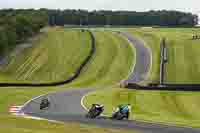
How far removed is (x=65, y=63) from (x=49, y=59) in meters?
5.72

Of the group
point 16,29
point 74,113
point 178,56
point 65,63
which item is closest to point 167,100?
point 74,113

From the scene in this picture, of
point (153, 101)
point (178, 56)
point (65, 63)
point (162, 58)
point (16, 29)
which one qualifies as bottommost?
point (153, 101)

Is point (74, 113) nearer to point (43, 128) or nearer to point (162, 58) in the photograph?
point (43, 128)

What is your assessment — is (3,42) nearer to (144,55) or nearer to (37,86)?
(144,55)

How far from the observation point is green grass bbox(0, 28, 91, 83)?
318 ft

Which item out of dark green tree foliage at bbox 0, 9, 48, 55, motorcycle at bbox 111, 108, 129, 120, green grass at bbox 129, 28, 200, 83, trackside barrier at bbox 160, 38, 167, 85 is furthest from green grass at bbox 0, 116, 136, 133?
dark green tree foliage at bbox 0, 9, 48, 55

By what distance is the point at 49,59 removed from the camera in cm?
10925

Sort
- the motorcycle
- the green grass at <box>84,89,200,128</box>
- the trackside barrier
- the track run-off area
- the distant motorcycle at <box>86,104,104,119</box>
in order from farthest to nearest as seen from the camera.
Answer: the trackside barrier
the green grass at <box>84,89,200,128</box>
the distant motorcycle at <box>86,104,104,119</box>
the motorcycle
the track run-off area

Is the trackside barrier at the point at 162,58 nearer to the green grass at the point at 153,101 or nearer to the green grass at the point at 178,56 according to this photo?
the green grass at the point at 178,56

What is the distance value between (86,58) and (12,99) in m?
46.3

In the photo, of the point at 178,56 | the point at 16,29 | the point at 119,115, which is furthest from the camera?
the point at 16,29

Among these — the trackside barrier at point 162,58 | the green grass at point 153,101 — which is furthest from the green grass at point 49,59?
the green grass at point 153,101

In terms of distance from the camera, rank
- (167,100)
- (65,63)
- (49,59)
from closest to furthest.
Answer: (167,100) → (65,63) → (49,59)

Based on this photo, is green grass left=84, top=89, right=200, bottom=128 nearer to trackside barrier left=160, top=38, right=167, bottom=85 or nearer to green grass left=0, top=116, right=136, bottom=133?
green grass left=0, top=116, right=136, bottom=133
